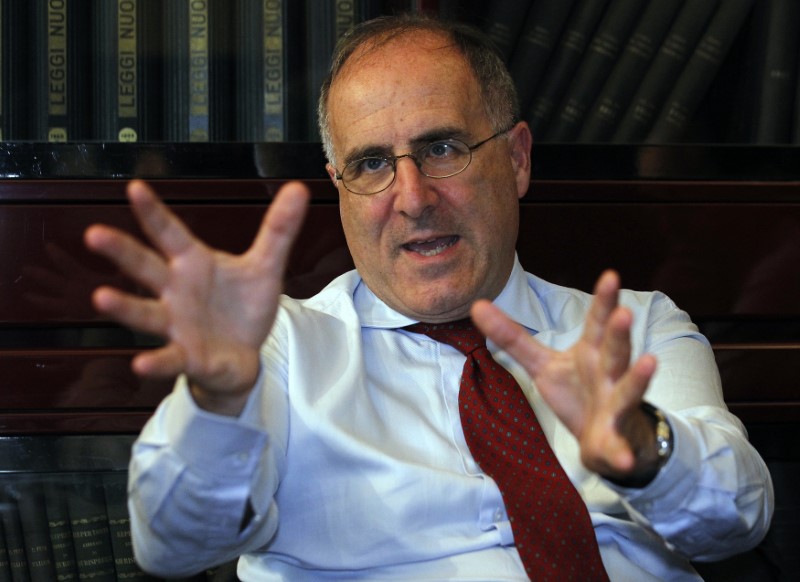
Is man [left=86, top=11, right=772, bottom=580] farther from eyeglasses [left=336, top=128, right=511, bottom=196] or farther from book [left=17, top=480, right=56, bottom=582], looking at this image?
book [left=17, top=480, right=56, bottom=582]

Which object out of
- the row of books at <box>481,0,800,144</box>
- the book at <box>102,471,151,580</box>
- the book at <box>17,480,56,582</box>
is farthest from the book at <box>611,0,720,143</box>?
the book at <box>17,480,56,582</box>

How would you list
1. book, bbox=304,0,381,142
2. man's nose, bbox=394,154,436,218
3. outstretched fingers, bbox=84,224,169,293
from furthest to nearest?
book, bbox=304,0,381,142, man's nose, bbox=394,154,436,218, outstretched fingers, bbox=84,224,169,293

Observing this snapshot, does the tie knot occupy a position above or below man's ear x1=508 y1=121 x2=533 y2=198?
below

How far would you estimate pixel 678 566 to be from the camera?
4.19ft

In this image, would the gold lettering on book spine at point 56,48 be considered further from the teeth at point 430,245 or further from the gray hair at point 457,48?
the teeth at point 430,245

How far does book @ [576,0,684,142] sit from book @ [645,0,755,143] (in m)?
0.06

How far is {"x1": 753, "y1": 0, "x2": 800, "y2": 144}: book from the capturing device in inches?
60.1

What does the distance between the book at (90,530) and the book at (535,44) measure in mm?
906

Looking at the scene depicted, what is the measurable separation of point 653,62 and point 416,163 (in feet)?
1.47

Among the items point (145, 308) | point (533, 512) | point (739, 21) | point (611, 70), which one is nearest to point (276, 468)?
point (533, 512)

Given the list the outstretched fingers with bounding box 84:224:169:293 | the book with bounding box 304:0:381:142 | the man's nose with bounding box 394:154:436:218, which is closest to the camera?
the outstretched fingers with bounding box 84:224:169:293

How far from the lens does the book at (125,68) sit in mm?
1397

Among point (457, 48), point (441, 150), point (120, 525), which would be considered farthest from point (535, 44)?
point (120, 525)

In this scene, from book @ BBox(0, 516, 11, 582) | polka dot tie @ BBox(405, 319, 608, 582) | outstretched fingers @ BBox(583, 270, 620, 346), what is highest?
outstretched fingers @ BBox(583, 270, 620, 346)
